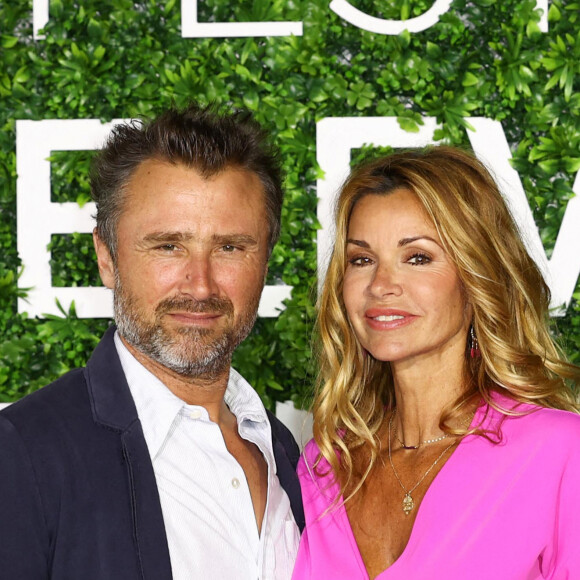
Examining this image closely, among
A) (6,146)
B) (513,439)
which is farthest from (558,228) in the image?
(6,146)

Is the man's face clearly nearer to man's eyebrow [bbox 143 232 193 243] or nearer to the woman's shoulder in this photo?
man's eyebrow [bbox 143 232 193 243]

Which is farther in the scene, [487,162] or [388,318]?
[487,162]

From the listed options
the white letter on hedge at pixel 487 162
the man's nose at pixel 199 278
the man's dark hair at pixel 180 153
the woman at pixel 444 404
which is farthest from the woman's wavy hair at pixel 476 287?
the white letter on hedge at pixel 487 162

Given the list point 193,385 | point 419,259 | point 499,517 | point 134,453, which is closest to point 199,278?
point 193,385

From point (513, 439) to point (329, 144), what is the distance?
141 cm

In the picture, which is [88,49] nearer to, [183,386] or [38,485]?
[183,386]

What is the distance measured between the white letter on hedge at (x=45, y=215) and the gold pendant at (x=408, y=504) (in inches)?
56.0

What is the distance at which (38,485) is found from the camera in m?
1.49

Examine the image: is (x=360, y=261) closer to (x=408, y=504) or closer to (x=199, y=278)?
(x=199, y=278)

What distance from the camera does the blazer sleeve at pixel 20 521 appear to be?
145 centimetres

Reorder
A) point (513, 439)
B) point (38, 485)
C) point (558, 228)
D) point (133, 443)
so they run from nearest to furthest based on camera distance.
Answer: point (38, 485) → point (133, 443) → point (513, 439) → point (558, 228)

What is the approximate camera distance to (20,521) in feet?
4.78

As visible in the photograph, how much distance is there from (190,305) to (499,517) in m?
0.76

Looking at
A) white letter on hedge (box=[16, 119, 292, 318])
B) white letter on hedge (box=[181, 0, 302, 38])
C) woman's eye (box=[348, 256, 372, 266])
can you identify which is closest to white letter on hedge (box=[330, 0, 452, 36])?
white letter on hedge (box=[181, 0, 302, 38])
